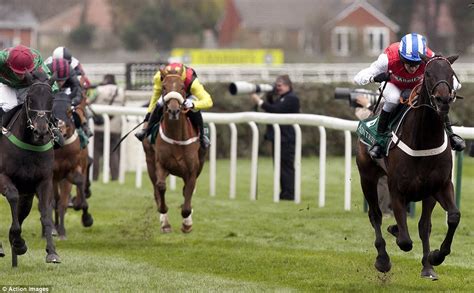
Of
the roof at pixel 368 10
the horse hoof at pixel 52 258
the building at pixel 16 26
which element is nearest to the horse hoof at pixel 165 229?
the horse hoof at pixel 52 258

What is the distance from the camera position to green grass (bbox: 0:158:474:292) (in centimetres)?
891

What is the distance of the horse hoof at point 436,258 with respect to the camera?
28.0ft

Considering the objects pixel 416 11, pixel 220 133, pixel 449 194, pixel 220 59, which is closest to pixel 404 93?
Answer: pixel 449 194

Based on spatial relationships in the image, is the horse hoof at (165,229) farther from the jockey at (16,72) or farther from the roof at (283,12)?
the roof at (283,12)

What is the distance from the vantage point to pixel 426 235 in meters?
8.99

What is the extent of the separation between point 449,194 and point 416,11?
56.8 m

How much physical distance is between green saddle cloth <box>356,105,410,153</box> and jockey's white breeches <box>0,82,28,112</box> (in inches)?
98.4

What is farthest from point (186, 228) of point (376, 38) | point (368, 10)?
point (368, 10)

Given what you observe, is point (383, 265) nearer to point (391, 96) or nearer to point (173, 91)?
point (391, 96)

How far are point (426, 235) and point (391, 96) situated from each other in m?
0.97

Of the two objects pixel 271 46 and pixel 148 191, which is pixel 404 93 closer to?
pixel 148 191

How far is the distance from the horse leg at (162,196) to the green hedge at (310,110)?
A: 8.35 m

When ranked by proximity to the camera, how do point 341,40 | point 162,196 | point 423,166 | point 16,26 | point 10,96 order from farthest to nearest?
point 16,26 → point 341,40 → point 162,196 → point 10,96 → point 423,166

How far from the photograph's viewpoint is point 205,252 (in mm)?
10562
